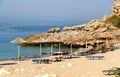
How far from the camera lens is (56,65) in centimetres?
2605

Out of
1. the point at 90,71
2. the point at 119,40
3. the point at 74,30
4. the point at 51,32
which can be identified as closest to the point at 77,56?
the point at 90,71

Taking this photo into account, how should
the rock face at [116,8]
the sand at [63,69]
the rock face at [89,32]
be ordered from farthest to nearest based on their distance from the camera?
the rock face at [116,8] < the rock face at [89,32] < the sand at [63,69]

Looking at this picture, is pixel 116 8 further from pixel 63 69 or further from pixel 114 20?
pixel 63 69

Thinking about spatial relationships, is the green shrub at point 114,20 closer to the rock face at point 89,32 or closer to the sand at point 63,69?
the rock face at point 89,32

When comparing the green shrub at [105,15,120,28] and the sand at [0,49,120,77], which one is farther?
the green shrub at [105,15,120,28]

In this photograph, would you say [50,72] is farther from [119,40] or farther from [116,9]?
[116,9]

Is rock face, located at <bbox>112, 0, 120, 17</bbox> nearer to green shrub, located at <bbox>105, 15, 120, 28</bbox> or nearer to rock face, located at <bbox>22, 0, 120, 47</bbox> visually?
rock face, located at <bbox>22, 0, 120, 47</bbox>

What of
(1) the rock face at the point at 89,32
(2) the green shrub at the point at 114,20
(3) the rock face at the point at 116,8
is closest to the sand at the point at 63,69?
(1) the rock face at the point at 89,32

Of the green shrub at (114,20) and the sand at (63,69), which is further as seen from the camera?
the green shrub at (114,20)

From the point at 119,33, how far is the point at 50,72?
1007 inches

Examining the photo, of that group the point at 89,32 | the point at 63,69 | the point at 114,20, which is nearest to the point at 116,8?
the point at 114,20

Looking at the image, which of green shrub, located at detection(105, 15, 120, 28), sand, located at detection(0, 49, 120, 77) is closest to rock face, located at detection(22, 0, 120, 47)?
green shrub, located at detection(105, 15, 120, 28)

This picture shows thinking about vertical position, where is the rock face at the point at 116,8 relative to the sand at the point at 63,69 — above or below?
above

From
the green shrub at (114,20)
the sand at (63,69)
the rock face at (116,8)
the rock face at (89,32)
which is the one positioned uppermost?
the rock face at (116,8)
